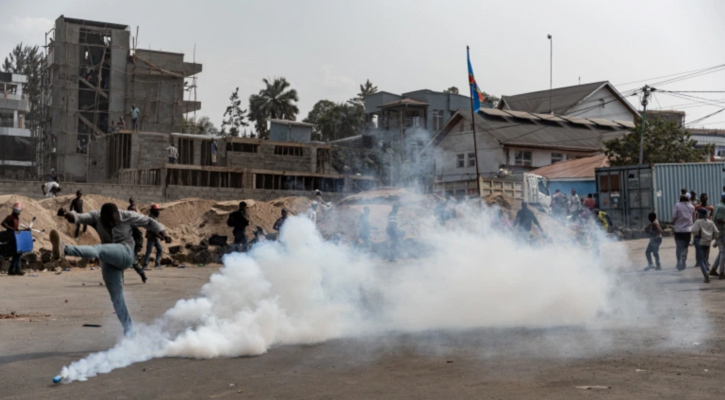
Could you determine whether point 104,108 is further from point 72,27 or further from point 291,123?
point 291,123

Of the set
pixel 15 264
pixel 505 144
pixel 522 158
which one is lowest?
pixel 15 264

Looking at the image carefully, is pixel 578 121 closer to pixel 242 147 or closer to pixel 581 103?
pixel 581 103

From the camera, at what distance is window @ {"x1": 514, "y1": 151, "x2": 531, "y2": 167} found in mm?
48141

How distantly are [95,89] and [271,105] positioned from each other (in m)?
21.3

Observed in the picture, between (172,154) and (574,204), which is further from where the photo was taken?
(172,154)

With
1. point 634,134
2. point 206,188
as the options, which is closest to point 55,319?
point 206,188

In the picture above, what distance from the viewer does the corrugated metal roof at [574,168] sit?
41.4 meters

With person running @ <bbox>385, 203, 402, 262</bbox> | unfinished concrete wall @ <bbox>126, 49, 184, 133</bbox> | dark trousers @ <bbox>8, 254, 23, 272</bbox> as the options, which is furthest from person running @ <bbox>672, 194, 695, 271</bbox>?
unfinished concrete wall @ <bbox>126, 49, 184, 133</bbox>

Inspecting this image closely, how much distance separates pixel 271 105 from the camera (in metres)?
72.7

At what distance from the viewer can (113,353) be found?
25.8 feet

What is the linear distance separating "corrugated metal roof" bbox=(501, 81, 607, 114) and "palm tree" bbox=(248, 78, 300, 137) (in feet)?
72.7

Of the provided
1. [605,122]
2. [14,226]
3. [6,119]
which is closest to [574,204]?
[14,226]

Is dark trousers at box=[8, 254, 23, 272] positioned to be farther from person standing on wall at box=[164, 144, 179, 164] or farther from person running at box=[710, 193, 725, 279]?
person standing on wall at box=[164, 144, 179, 164]

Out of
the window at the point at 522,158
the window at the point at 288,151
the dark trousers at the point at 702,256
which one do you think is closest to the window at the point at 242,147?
the window at the point at 288,151
